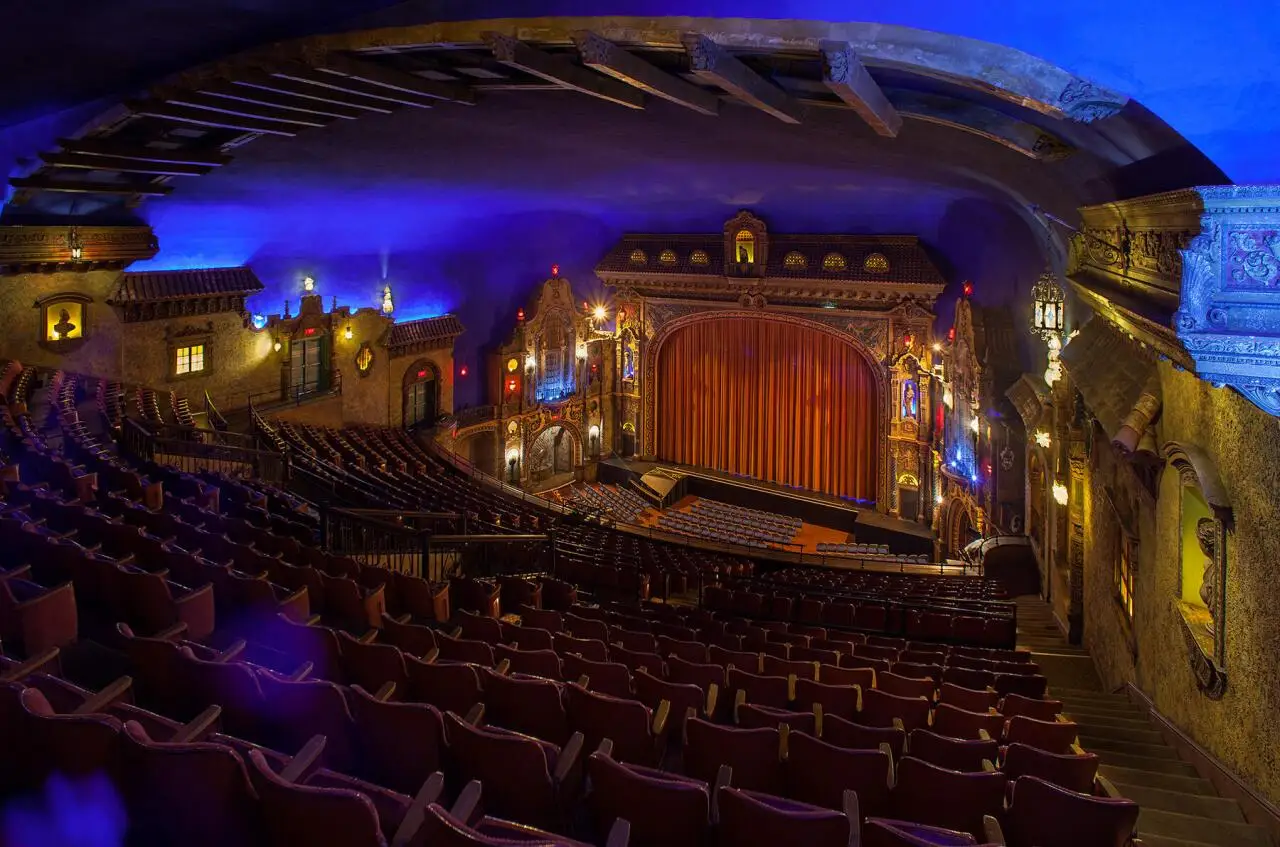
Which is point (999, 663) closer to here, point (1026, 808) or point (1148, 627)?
point (1148, 627)

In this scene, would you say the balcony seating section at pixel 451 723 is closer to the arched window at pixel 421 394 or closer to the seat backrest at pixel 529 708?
the seat backrest at pixel 529 708

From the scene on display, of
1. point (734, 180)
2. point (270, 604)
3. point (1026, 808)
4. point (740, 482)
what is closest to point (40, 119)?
point (270, 604)

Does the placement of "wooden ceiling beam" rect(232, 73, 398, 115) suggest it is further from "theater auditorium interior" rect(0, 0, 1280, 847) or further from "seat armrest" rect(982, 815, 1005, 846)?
"seat armrest" rect(982, 815, 1005, 846)

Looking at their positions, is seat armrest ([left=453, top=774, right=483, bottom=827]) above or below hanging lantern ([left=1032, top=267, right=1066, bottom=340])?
below

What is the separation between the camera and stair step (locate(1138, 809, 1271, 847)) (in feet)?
15.8

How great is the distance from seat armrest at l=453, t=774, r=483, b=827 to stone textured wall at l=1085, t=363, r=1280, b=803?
4.16 meters

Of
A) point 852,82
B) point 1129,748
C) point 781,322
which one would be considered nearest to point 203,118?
point 852,82

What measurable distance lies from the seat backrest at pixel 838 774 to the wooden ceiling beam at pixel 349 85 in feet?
22.0

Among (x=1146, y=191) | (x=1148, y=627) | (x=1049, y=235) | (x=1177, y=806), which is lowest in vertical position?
(x=1177, y=806)

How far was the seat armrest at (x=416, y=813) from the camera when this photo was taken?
273 cm

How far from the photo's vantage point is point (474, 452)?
908 inches

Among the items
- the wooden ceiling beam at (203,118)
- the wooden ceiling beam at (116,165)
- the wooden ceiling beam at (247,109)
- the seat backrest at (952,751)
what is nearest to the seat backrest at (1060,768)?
the seat backrest at (952,751)

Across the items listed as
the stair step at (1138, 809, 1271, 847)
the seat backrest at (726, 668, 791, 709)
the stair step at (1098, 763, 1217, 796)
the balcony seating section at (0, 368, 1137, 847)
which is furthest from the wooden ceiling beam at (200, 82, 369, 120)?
the stair step at (1138, 809, 1271, 847)

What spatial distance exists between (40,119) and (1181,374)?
1178cm
